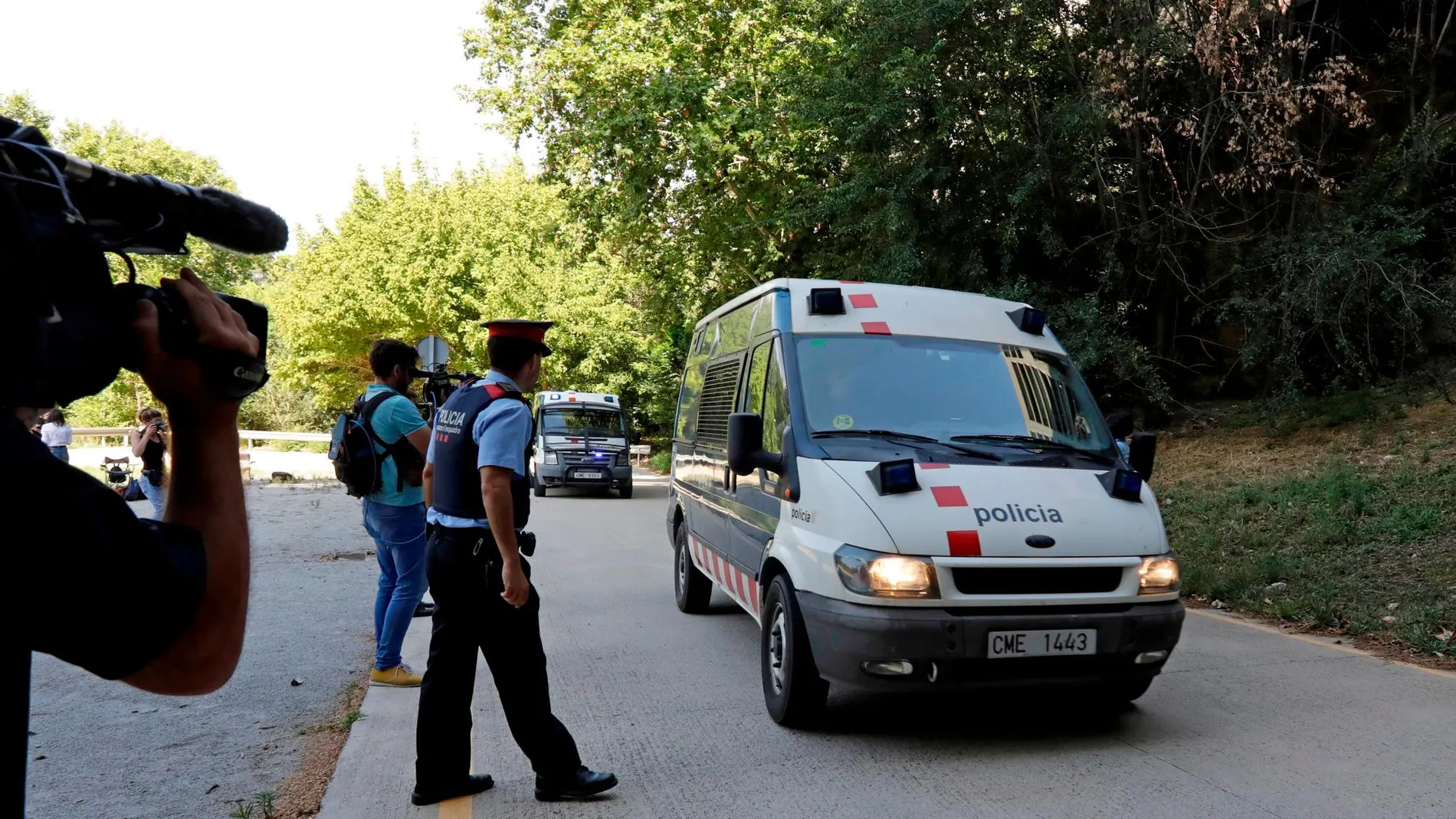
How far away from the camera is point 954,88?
14.2 metres

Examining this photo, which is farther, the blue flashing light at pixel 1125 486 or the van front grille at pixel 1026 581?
the blue flashing light at pixel 1125 486

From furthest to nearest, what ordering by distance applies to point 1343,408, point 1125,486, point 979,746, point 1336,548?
1. point 1343,408
2. point 1336,548
3. point 1125,486
4. point 979,746

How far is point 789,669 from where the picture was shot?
5.18 meters

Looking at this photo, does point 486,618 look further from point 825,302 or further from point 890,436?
point 825,302

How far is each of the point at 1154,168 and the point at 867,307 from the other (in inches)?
440

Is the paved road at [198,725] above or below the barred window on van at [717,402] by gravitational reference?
below

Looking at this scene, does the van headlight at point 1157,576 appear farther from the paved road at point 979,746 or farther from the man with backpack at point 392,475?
the man with backpack at point 392,475

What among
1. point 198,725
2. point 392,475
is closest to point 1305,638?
point 392,475

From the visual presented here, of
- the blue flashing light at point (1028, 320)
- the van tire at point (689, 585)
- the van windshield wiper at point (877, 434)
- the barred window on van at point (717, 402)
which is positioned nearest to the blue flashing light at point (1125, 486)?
the van windshield wiper at point (877, 434)

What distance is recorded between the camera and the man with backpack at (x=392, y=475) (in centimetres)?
614

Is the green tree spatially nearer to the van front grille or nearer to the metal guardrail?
the metal guardrail

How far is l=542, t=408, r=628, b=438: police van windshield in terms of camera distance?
76.0 ft

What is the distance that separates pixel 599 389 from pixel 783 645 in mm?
33936

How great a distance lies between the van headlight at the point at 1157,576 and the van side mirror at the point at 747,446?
5.94 feet
